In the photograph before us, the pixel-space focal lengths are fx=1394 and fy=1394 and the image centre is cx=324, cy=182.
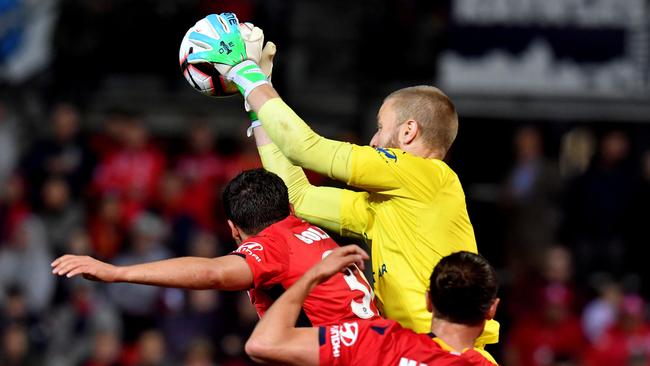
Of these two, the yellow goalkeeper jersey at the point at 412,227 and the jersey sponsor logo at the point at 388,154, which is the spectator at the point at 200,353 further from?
the jersey sponsor logo at the point at 388,154

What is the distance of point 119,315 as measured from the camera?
13484 mm

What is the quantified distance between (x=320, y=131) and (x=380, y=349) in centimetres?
953

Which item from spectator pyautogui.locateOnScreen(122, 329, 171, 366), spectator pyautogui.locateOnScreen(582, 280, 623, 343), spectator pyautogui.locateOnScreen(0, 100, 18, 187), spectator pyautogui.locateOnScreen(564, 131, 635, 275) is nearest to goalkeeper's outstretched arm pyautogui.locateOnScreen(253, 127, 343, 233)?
spectator pyautogui.locateOnScreen(122, 329, 171, 366)

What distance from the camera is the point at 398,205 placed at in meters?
6.36

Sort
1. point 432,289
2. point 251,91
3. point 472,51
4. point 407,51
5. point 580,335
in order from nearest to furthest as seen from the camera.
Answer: point 432,289, point 251,91, point 580,335, point 472,51, point 407,51

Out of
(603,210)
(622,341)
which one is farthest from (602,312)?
(603,210)

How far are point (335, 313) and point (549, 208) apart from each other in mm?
7838

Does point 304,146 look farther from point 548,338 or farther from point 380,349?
point 548,338

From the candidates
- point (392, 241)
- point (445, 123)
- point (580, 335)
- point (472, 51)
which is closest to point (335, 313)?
point (392, 241)

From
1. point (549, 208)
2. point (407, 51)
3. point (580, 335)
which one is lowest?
point (580, 335)

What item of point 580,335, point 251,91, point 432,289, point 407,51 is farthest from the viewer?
point 407,51

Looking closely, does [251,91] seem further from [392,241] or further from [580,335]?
[580,335]

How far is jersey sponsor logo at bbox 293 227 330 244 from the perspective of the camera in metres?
6.37

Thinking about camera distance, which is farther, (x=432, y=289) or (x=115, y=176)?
(x=115, y=176)
